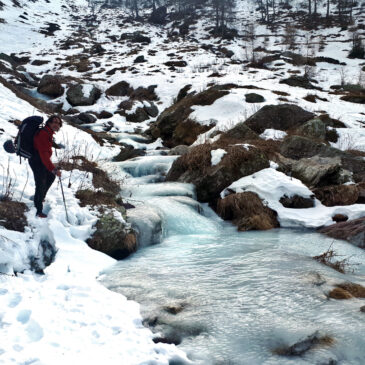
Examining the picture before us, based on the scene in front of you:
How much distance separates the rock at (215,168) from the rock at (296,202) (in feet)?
4.82

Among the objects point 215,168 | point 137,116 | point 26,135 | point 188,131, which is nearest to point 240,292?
point 26,135

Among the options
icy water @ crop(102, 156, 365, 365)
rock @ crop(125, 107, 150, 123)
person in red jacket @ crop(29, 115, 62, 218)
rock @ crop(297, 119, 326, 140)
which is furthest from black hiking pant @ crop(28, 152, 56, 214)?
rock @ crop(125, 107, 150, 123)

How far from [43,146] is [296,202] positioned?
595 centimetres

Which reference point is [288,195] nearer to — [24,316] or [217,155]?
[217,155]

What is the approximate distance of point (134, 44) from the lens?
4456 cm

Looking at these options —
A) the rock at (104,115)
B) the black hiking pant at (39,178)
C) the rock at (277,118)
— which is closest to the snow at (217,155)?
the rock at (277,118)

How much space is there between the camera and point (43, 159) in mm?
4824

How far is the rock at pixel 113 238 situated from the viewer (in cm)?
544

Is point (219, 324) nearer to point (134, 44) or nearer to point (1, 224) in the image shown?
point (1, 224)

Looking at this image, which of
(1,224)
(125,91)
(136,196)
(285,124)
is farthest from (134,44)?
(1,224)

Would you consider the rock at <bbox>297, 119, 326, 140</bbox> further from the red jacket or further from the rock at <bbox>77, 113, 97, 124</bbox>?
the rock at <bbox>77, 113, 97, 124</bbox>

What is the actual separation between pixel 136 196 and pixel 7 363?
6.37m

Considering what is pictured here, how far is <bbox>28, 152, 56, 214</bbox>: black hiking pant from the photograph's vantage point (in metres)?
4.93

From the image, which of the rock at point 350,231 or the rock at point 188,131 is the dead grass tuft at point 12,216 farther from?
the rock at point 188,131
